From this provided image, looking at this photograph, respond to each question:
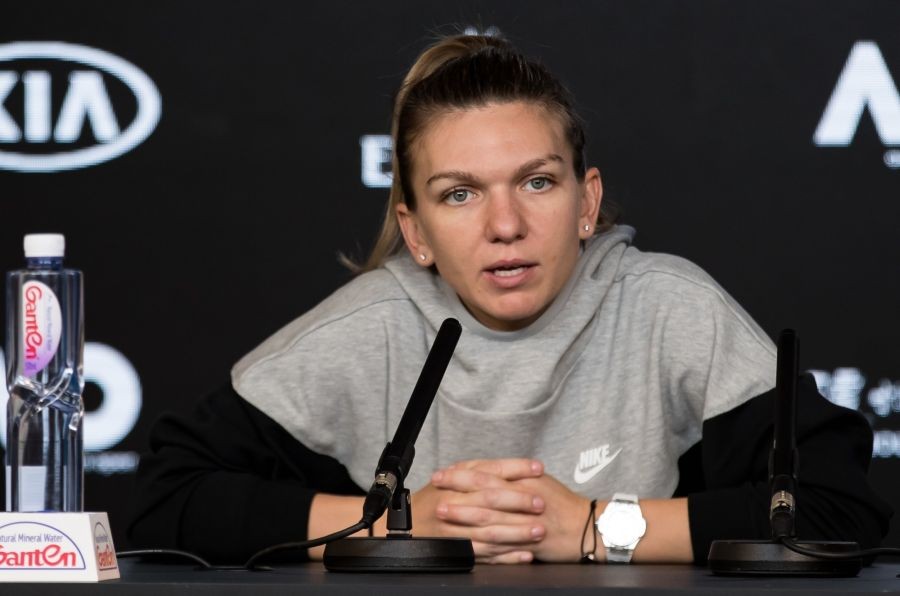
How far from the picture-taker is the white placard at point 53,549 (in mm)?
1340

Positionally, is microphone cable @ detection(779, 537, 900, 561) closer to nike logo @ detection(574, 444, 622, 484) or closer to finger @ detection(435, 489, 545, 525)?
finger @ detection(435, 489, 545, 525)

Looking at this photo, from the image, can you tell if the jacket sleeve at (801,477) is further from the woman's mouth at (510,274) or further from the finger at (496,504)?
the woman's mouth at (510,274)

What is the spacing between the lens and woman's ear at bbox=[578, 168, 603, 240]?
2.16 meters

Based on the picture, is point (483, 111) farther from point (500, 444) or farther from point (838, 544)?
A: point (838, 544)

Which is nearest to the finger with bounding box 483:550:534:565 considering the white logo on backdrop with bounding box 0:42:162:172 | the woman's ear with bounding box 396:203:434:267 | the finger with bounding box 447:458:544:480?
the finger with bounding box 447:458:544:480

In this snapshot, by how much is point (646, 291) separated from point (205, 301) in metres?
1.15

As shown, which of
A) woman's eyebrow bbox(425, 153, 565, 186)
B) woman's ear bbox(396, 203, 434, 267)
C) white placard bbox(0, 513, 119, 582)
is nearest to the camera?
white placard bbox(0, 513, 119, 582)

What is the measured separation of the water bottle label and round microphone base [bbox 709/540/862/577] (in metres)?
0.71

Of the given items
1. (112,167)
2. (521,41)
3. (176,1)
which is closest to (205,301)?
(112,167)

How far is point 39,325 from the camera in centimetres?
151

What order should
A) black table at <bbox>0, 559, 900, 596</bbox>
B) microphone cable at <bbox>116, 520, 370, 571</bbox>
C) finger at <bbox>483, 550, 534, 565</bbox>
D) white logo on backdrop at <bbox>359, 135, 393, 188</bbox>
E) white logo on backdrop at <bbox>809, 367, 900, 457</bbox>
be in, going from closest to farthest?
black table at <bbox>0, 559, 900, 596</bbox>
microphone cable at <bbox>116, 520, 370, 571</bbox>
finger at <bbox>483, 550, 534, 565</bbox>
white logo on backdrop at <bbox>809, 367, 900, 457</bbox>
white logo on backdrop at <bbox>359, 135, 393, 188</bbox>

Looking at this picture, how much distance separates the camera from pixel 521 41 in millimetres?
2928

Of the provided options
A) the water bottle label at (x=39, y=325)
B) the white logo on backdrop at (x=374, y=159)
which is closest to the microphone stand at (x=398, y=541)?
the water bottle label at (x=39, y=325)

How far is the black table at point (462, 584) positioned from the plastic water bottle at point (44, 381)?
130mm
